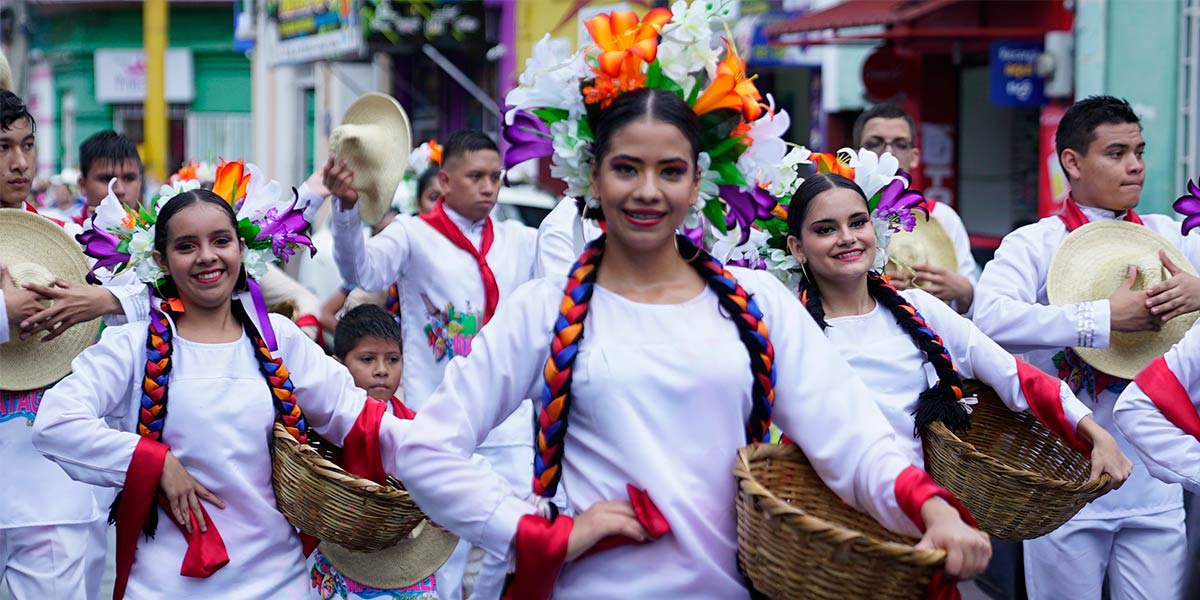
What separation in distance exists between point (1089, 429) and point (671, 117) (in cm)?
157

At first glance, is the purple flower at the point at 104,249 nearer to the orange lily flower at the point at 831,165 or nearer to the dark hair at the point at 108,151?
the dark hair at the point at 108,151

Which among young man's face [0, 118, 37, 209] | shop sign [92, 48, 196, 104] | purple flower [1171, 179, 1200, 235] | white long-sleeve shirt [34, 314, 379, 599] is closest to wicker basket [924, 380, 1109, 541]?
purple flower [1171, 179, 1200, 235]

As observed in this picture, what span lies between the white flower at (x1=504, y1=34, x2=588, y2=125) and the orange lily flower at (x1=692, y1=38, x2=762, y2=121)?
0.27 metres

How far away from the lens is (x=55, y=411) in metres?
4.34

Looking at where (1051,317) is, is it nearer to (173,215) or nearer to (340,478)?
(340,478)

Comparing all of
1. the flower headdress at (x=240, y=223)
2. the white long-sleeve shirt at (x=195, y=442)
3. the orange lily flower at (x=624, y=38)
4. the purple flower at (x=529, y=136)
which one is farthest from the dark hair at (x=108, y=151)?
the orange lily flower at (x=624, y=38)

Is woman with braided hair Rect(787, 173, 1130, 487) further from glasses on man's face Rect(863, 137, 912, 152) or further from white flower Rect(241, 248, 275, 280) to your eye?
glasses on man's face Rect(863, 137, 912, 152)

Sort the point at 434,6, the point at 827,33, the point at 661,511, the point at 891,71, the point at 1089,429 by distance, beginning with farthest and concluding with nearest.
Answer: the point at 434,6 < the point at 827,33 < the point at 891,71 < the point at 1089,429 < the point at 661,511

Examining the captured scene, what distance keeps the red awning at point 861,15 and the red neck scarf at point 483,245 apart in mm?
7230

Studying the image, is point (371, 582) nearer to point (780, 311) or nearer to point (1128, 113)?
point (780, 311)

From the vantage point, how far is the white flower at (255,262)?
4.89m

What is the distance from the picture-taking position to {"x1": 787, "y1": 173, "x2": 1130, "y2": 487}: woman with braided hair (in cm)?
446

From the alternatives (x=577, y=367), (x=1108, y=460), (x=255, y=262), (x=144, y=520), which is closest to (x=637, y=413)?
(x=577, y=367)

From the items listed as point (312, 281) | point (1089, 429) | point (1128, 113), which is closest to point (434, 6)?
point (312, 281)
